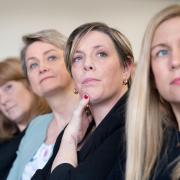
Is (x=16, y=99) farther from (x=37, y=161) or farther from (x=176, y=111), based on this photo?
(x=176, y=111)

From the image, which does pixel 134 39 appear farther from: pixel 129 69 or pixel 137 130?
pixel 137 130

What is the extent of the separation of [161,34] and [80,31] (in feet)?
1.34

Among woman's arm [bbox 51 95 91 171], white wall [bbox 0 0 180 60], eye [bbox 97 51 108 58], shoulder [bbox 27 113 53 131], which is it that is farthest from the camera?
white wall [bbox 0 0 180 60]

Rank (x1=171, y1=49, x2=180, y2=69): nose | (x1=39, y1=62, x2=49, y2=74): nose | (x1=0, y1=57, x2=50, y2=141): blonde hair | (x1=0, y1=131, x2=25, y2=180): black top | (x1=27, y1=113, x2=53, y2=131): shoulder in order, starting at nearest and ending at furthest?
(x1=171, y1=49, x2=180, y2=69): nose
(x1=39, y1=62, x2=49, y2=74): nose
(x1=27, y1=113, x2=53, y2=131): shoulder
(x1=0, y1=131, x2=25, y2=180): black top
(x1=0, y1=57, x2=50, y2=141): blonde hair

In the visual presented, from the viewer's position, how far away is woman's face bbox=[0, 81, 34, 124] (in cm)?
213

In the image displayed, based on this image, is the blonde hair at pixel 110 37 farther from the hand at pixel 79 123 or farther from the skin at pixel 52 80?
the skin at pixel 52 80

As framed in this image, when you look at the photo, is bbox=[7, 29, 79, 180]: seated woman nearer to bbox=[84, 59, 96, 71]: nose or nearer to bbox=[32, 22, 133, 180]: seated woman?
bbox=[32, 22, 133, 180]: seated woman

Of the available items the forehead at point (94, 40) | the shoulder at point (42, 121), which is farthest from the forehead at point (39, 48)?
the forehead at point (94, 40)

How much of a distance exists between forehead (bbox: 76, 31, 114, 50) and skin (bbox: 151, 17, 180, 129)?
315mm

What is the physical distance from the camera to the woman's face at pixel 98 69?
1261 millimetres

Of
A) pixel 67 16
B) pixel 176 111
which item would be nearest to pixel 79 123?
pixel 176 111

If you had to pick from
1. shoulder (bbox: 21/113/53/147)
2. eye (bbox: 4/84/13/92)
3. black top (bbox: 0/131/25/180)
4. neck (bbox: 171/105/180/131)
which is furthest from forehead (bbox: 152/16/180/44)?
eye (bbox: 4/84/13/92)

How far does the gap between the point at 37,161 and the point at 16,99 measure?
2.22ft

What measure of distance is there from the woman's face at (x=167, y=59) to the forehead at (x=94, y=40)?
0.32m
